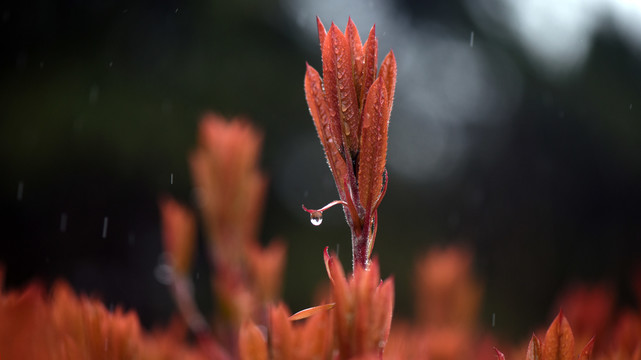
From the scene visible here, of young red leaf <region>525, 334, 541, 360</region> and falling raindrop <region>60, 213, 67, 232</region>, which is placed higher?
young red leaf <region>525, 334, 541, 360</region>

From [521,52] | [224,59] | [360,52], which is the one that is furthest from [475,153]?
[360,52]

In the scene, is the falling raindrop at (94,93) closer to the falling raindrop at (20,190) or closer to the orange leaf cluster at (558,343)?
the falling raindrop at (20,190)

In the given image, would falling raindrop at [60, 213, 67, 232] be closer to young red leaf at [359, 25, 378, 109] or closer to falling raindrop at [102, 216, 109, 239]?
falling raindrop at [102, 216, 109, 239]

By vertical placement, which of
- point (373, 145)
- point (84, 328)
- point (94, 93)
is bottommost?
point (84, 328)

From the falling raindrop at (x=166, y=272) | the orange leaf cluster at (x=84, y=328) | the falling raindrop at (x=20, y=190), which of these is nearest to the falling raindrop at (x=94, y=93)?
the falling raindrop at (x=20, y=190)

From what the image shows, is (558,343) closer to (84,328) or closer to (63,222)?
(84,328)

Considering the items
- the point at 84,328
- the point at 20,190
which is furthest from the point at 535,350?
the point at 20,190

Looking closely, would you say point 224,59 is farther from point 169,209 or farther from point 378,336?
point 378,336

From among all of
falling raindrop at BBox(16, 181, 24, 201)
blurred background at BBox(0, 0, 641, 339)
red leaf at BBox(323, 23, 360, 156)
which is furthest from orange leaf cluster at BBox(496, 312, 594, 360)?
falling raindrop at BBox(16, 181, 24, 201)
